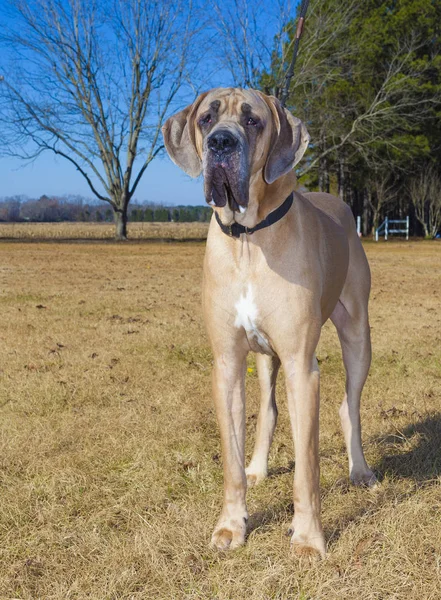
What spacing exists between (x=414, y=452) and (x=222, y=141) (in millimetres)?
2437

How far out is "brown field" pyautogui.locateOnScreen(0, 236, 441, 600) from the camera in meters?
2.73

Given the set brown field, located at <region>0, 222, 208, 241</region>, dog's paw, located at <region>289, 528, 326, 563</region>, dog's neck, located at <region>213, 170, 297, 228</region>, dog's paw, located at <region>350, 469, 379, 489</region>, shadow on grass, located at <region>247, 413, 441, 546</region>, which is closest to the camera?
dog's paw, located at <region>289, 528, 326, 563</region>

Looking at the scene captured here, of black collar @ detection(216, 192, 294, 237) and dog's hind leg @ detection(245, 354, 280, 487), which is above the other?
black collar @ detection(216, 192, 294, 237)

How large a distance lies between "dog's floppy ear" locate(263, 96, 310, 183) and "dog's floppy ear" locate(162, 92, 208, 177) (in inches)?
13.5

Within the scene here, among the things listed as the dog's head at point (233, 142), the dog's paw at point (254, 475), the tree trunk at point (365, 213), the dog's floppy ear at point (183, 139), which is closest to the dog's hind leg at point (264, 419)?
the dog's paw at point (254, 475)

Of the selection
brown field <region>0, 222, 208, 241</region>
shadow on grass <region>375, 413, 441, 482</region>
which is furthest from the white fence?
shadow on grass <region>375, 413, 441, 482</region>

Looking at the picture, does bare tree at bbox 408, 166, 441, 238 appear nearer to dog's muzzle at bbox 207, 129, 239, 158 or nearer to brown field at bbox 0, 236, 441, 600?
brown field at bbox 0, 236, 441, 600

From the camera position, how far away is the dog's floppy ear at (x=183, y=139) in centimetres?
307

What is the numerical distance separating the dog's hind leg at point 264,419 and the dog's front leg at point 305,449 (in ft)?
2.85

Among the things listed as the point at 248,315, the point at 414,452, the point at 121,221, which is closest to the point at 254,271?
the point at 248,315

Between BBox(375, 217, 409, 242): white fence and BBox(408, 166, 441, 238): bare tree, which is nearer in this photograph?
BBox(408, 166, 441, 238): bare tree

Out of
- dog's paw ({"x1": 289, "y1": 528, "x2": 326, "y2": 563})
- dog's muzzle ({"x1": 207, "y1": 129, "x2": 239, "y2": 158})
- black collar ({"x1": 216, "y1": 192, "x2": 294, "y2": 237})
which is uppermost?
dog's muzzle ({"x1": 207, "y1": 129, "x2": 239, "y2": 158})

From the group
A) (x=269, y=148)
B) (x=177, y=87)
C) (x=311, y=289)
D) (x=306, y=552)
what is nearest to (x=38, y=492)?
(x=306, y=552)

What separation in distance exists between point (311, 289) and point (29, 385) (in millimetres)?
3334
